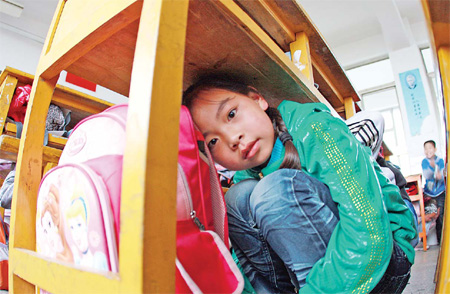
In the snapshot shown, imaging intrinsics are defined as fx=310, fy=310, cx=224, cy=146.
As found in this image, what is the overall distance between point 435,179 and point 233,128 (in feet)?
11.4

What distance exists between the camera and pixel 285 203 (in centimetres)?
55

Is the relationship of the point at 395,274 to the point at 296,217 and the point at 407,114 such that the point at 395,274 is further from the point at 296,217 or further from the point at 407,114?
the point at 407,114

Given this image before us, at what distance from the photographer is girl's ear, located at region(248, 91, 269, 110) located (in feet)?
2.34

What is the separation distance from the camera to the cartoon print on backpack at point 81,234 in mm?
369

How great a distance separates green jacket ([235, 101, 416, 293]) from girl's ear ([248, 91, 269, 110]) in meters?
0.11

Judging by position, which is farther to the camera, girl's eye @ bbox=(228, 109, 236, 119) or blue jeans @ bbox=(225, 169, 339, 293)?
girl's eye @ bbox=(228, 109, 236, 119)

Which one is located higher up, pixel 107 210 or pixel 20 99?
pixel 20 99

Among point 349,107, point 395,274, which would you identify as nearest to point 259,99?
point 395,274

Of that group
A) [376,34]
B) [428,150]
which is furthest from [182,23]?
[376,34]

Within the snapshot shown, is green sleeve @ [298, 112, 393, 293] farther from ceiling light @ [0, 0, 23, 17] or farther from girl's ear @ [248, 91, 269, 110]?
ceiling light @ [0, 0, 23, 17]

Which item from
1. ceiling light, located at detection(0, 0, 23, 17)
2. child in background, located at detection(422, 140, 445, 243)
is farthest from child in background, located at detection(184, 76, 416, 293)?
ceiling light, located at detection(0, 0, 23, 17)

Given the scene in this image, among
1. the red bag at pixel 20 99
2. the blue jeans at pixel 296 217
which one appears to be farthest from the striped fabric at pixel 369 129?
the red bag at pixel 20 99

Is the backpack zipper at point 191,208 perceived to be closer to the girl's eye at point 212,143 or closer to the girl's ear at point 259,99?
the girl's eye at point 212,143

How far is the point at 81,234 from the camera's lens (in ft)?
1.27
